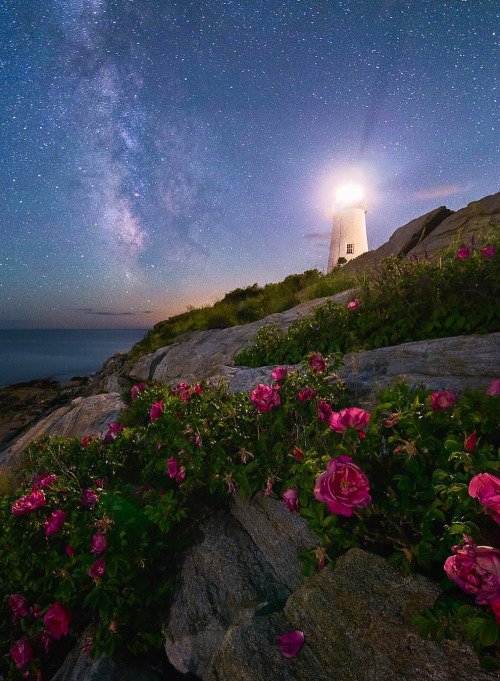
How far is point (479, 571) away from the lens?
108 centimetres

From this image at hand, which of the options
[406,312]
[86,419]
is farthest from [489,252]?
[86,419]

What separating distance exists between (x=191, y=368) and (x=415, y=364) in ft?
20.0

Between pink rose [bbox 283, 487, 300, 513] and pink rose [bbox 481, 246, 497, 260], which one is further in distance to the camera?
pink rose [bbox 481, 246, 497, 260]

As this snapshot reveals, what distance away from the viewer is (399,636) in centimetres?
142

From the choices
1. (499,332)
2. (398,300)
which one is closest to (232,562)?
(499,332)

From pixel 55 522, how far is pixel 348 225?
117ft

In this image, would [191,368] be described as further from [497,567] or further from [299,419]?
[497,567]

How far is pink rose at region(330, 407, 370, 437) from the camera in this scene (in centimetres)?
176

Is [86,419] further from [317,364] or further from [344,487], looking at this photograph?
[344,487]

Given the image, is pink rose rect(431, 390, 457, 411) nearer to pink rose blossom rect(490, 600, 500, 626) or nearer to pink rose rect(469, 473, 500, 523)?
pink rose rect(469, 473, 500, 523)


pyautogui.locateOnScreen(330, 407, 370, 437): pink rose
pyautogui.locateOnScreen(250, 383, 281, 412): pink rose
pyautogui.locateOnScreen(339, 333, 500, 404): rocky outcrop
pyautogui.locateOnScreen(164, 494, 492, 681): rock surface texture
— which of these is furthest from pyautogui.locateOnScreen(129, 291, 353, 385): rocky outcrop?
pyautogui.locateOnScreen(330, 407, 370, 437): pink rose

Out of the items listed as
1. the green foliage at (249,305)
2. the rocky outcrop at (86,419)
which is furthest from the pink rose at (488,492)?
the green foliage at (249,305)

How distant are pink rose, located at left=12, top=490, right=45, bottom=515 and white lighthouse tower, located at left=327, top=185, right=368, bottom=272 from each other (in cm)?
3291

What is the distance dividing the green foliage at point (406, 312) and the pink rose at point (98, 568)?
12.4ft
